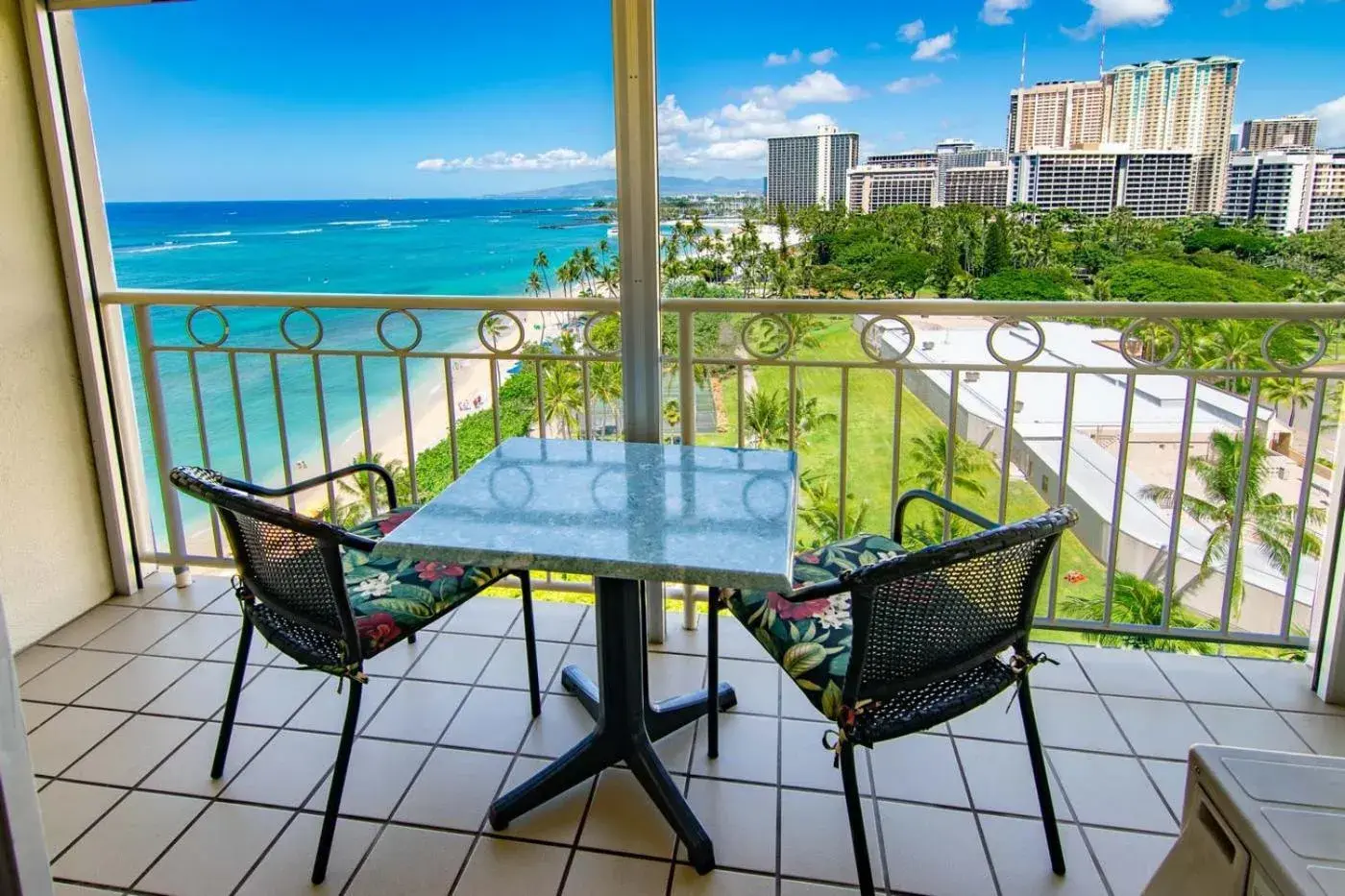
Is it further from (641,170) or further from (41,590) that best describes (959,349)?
(41,590)

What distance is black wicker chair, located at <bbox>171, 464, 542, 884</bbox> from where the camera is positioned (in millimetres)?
1484

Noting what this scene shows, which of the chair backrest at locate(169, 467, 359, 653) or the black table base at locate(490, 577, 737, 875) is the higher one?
the chair backrest at locate(169, 467, 359, 653)

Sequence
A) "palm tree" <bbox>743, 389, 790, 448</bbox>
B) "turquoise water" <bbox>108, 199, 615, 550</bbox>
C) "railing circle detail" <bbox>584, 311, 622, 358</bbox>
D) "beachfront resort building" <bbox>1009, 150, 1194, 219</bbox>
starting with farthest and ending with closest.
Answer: "turquoise water" <bbox>108, 199, 615, 550</bbox> → "palm tree" <bbox>743, 389, 790, 448</bbox> → "beachfront resort building" <bbox>1009, 150, 1194, 219</bbox> → "railing circle detail" <bbox>584, 311, 622, 358</bbox>

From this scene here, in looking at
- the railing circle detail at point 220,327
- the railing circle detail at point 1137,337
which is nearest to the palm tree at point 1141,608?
the railing circle detail at point 1137,337

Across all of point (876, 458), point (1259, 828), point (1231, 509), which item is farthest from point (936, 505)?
point (876, 458)

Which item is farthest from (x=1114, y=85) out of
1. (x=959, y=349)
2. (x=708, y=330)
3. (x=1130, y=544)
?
(x=1130, y=544)

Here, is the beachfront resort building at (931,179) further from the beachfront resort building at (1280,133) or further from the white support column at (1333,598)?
the white support column at (1333,598)

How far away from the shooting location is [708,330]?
2.44m

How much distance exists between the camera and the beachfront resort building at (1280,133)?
114 inches

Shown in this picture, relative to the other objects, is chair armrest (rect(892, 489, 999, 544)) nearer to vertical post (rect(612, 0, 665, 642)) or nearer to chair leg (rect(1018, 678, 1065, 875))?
chair leg (rect(1018, 678, 1065, 875))

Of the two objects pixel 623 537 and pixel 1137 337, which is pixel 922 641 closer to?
pixel 623 537

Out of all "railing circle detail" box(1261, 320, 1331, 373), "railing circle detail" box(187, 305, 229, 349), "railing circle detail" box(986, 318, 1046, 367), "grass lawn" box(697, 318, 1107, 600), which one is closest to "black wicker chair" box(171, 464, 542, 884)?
"railing circle detail" box(187, 305, 229, 349)

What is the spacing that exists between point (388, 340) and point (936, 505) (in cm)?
166

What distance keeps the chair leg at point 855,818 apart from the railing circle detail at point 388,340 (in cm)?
169
